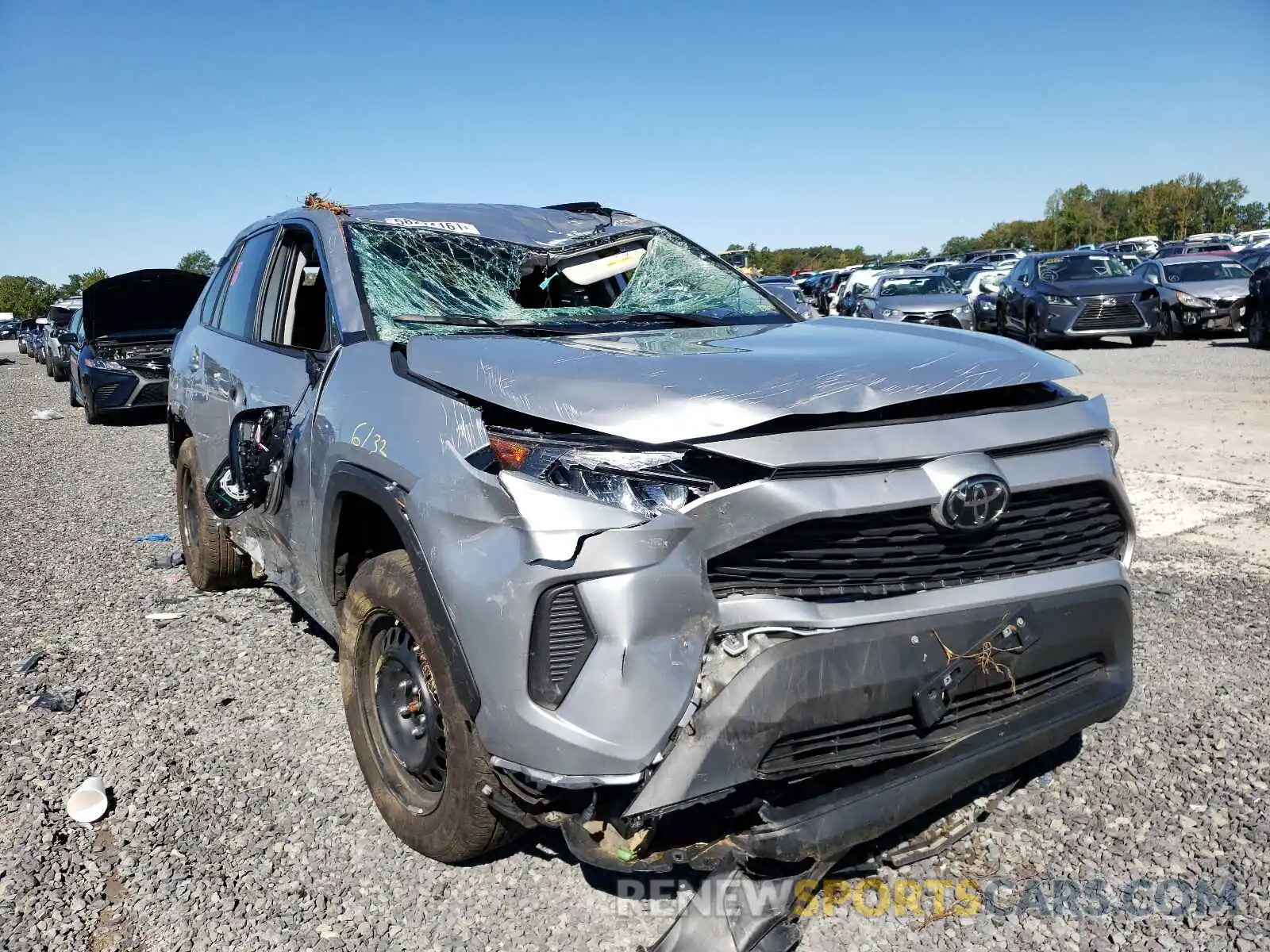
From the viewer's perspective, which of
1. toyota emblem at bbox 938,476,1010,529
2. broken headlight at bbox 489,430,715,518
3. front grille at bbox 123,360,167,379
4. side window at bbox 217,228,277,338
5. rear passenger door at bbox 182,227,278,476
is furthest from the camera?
front grille at bbox 123,360,167,379

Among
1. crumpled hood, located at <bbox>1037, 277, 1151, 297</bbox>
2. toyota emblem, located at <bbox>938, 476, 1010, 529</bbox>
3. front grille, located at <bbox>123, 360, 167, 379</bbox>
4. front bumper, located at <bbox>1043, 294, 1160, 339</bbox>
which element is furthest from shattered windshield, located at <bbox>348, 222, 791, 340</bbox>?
crumpled hood, located at <bbox>1037, 277, 1151, 297</bbox>

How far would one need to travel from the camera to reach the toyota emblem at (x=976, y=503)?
92.0 inches

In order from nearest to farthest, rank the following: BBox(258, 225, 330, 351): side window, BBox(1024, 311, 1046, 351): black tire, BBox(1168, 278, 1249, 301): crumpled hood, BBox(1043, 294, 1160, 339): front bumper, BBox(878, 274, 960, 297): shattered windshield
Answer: BBox(258, 225, 330, 351): side window
BBox(1043, 294, 1160, 339): front bumper
BBox(1024, 311, 1046, 351): black tire
BBox(1168, 278, 1249, 301): crumpled hood
BBox(878, 274, 960, 297): shattered windshield

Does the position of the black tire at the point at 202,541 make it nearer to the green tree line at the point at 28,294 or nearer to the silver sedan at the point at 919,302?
the silver sedan at the point at 919,302

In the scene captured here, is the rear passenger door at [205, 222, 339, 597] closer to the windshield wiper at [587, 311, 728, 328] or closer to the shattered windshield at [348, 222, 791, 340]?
the shattered windshield at [348, 222, 791, 340]

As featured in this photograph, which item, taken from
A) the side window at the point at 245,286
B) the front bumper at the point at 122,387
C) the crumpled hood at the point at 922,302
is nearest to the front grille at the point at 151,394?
the front bumper at the point at 122,387

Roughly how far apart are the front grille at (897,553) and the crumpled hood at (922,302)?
15.8 meters

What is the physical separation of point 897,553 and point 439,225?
2309 millimetres

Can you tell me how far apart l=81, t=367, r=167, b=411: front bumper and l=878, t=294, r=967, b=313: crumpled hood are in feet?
39.1

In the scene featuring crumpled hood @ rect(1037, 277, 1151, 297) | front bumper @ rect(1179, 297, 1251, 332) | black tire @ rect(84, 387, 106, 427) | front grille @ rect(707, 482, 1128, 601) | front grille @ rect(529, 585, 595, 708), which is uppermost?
crumpled hood @ rect(1037, 277, 1151, 297)

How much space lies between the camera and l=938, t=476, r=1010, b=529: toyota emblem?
7.66ft

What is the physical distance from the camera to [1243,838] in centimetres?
280

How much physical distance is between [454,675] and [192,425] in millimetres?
3309

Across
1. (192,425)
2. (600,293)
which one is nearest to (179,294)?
Result: (192,425)
